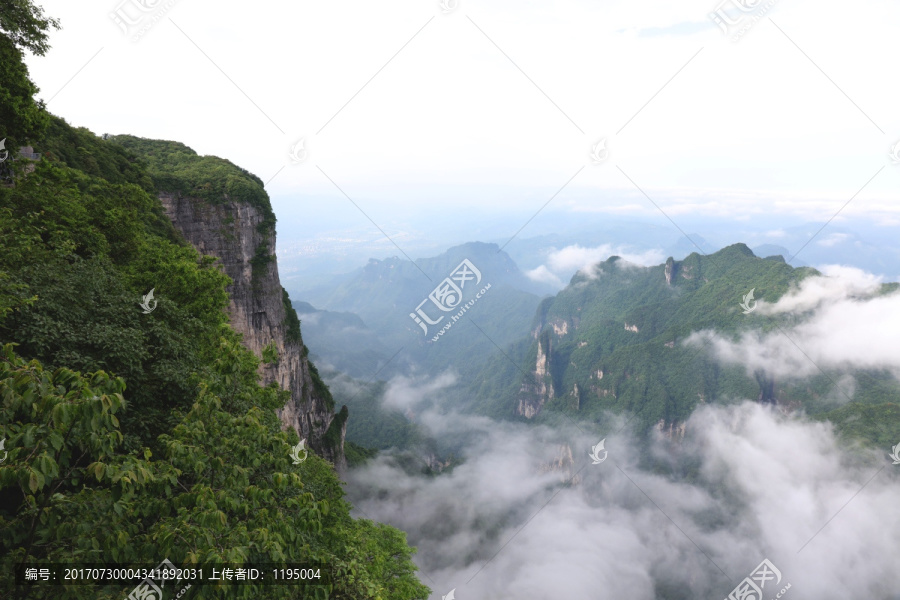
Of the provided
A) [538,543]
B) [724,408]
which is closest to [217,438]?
[538,543]

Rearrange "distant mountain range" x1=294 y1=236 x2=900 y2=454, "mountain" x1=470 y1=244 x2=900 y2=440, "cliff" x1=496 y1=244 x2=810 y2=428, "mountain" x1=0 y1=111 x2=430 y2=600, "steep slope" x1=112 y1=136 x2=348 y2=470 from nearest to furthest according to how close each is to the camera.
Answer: "mountain" x1=0 y1=111 x2=430 y2=600 → "steep slope" x1=112 y1=136 x2=348 y2=470 → "distant mountain range" x1=294 y1=236 x2=900 y2=454 → "mountain" x1=470 y1=244 x2=900 y2=440 → "cliff" x1=496 y1=244 x2=810 y2=428

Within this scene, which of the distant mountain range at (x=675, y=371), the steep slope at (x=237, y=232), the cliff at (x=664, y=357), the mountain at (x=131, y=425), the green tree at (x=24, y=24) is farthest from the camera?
the cliff at (x=664, y=357)

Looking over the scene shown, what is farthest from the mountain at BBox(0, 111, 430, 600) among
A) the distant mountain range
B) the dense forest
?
the distant mountain range

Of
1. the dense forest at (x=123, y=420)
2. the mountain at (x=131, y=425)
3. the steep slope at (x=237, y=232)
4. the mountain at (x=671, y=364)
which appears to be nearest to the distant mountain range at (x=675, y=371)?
the mountain at (x=671, y=364)

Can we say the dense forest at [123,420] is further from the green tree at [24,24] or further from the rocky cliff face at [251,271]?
the rocky cliff face at [251,271]

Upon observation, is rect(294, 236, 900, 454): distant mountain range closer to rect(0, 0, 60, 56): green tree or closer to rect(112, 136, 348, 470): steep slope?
rect(112, 136, 348, 470): steep slope

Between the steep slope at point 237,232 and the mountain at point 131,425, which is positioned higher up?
the steep slope at point 237,232

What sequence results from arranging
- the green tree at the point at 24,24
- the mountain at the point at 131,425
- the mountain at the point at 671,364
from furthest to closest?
the mountain at the point at 671,364 → the green tree at the point at 24,24 → the mountain at the point at 131,425
